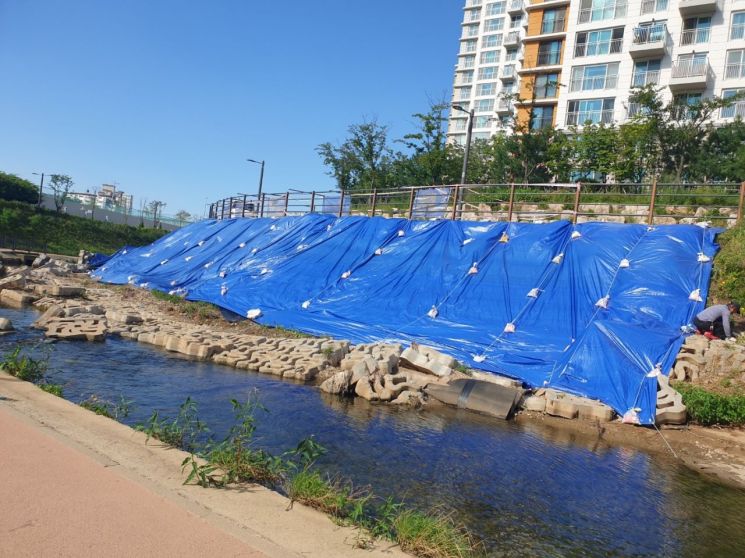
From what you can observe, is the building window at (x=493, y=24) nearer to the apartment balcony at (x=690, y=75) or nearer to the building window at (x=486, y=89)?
the building window at (x=486, y=89)

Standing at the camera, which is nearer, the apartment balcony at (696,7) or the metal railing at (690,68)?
the metal railing at (690,68)

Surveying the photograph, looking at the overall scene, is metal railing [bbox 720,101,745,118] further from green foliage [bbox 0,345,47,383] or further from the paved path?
the paved path

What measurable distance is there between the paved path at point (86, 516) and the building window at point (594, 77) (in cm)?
3762

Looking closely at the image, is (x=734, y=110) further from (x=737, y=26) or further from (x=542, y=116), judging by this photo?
(x=542, y=116)

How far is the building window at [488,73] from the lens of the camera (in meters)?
60.0

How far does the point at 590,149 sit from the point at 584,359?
21.2m

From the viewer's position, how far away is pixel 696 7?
31078 mm

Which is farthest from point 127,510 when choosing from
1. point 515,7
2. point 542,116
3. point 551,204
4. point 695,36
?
point 515,7

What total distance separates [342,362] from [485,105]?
54.7 m

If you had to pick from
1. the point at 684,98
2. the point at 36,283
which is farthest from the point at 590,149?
the point at 36,283

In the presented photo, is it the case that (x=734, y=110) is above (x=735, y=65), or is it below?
below

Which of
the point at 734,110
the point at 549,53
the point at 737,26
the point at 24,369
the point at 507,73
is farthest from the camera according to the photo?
the point at 507,73

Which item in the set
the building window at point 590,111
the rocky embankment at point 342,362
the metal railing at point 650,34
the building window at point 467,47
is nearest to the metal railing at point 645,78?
the building window at point 590,111

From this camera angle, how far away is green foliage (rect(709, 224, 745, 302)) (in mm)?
10797
